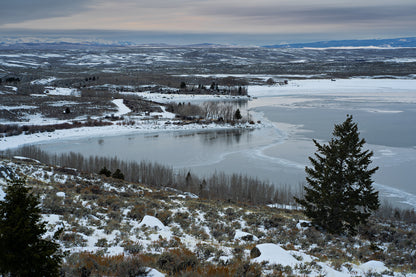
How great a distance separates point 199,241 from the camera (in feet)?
31.8

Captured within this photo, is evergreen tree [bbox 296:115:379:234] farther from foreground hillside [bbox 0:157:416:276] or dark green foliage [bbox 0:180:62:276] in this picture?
dark green foliage [bbox 0:180:62:276]

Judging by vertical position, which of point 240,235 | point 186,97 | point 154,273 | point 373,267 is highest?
point 154,273

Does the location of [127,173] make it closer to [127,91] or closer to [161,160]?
[161,160]

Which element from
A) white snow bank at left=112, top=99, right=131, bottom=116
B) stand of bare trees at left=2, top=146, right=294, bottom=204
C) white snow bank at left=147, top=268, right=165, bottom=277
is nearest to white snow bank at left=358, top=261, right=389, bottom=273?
white snow bank at left=147, top=268, right=165, bottom=277

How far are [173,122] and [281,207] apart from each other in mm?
28982

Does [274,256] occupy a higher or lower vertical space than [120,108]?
higher

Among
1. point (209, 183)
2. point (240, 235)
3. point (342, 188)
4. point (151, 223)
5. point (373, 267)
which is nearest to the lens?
point (373, 267)

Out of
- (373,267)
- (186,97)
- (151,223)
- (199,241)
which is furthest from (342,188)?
(186,97)

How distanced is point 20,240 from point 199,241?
572 centimetres

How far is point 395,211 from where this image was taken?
16906 millimetres

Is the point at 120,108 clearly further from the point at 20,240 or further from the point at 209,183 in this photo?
the point at 20,240

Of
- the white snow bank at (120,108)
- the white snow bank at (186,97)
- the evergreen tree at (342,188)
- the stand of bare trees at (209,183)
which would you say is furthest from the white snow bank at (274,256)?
the white snow bank at (186,97)

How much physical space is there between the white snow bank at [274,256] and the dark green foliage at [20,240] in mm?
4394

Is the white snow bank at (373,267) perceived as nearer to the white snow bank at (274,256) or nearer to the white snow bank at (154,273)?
the white snow bank at (274,256)
